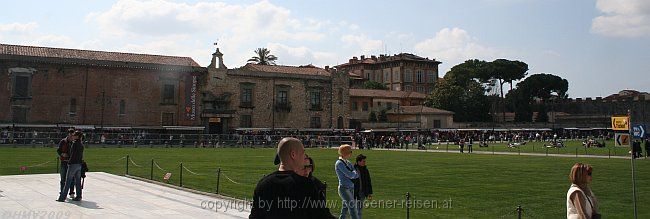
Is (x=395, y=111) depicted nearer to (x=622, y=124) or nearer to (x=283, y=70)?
(x=283, y=70)

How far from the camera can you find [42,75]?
161 feet

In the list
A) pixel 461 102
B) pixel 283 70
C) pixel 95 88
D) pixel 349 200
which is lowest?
pixel 349 200

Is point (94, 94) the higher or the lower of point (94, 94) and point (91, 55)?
the lower

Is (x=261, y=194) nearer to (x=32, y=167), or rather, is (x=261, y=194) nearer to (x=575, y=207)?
(x=575, y=207)

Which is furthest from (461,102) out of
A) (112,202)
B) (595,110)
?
(112,202)

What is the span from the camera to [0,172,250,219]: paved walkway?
11344mm

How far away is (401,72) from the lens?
4326 inches

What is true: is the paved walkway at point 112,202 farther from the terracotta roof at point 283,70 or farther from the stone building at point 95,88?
the terracotta roof at point 283,70

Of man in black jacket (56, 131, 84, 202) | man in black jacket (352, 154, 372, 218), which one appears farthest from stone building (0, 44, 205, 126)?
man in black jacket (352, 154, 372, 218)

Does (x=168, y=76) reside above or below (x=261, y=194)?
above

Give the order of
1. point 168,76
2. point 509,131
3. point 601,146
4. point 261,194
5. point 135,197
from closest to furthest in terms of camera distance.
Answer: point 261,194 < point 135,197 < point 601,146 < point 168,76 < point 509,131

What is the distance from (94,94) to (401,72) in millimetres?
69149

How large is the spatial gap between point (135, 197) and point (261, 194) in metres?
10.5

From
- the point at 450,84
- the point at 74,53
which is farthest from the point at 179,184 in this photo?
the point at 450,84
